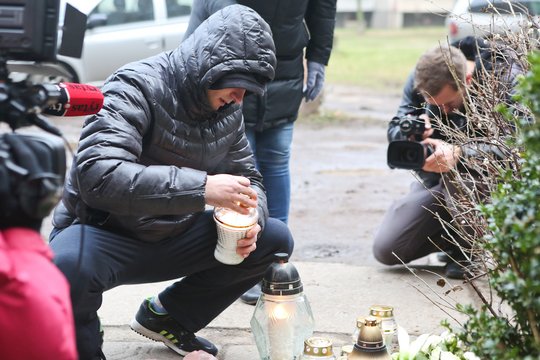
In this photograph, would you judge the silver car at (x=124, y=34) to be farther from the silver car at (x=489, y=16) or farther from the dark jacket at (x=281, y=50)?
the dark jacket at (x=281, y=50)

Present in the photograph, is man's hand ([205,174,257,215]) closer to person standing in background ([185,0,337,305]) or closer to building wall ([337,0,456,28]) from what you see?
person standing in background ([185,0,337,305])

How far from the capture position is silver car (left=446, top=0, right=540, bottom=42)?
379cm

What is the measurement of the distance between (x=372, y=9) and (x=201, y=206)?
31599 millimetres

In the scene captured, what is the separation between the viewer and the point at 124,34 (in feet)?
38.4

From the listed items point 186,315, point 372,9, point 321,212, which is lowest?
point 372,9

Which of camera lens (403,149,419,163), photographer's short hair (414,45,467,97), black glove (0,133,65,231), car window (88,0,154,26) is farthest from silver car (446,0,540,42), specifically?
car window (88,0,154,26)

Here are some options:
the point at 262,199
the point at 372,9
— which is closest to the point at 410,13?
the point at 372,9

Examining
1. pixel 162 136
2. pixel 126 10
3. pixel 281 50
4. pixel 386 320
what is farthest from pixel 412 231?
pixel 126 10

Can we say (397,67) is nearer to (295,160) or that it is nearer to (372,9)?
(295,160)

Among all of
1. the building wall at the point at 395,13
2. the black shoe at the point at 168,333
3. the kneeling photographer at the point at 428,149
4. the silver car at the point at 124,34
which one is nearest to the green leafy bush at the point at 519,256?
the black shoe at the point at 168,333

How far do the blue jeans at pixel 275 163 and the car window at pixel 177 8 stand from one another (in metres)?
7.21

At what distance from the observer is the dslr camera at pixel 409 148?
15.6 feet

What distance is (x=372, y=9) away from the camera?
34.3 meters

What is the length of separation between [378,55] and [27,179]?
19763 millimetres
